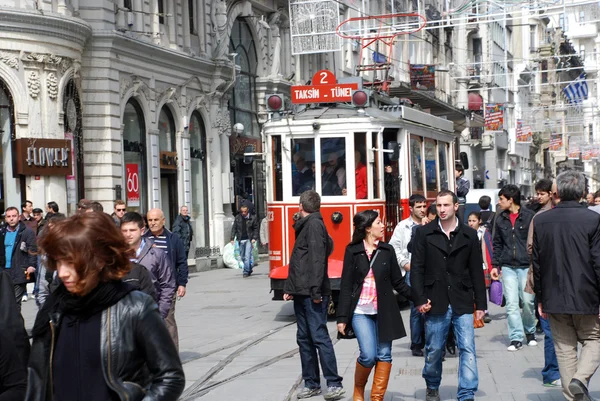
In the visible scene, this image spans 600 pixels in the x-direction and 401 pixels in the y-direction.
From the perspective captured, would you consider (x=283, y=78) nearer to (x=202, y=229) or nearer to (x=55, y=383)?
(x=202, y=229)

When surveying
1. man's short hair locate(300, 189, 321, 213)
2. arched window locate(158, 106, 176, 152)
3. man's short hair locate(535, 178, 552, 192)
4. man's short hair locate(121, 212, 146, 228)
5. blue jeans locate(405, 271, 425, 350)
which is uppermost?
arched window locate(158, 106, 176, 152)

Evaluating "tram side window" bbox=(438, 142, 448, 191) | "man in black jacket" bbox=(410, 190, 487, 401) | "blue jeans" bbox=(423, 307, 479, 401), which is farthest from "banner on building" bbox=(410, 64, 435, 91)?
"blue jeans" bbox=(423, 307, 479, 401)

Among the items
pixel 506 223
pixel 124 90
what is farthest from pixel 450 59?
pixel 506 223

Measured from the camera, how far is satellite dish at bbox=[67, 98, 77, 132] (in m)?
23.2

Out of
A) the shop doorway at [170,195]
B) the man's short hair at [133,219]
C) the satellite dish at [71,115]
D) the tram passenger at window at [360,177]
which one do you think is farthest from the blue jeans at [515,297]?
the shop doorway at [170,195]

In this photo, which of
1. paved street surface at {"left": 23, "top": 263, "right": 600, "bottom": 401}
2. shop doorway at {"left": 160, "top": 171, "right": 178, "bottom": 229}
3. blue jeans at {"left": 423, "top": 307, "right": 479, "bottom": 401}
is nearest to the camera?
blue jeans at {"left": 423, "top": 307, "right": 479, "bottom": 401}

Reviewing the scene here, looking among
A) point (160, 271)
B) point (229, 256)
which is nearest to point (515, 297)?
point (160, 271)

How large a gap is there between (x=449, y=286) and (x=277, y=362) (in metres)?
3.54

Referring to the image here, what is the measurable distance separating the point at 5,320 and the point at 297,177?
12.3 meters

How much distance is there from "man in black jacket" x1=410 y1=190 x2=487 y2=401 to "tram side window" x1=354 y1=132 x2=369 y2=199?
24.2 ft

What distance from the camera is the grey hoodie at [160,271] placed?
8.95 metres

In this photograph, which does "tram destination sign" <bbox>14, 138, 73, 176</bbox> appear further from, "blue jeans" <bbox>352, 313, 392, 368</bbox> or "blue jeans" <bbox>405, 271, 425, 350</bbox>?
"blue jeans" <bbox>352, 313, 392, 368</bbox>

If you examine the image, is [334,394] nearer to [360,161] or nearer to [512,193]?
[512,193]

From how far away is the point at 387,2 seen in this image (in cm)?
4772
